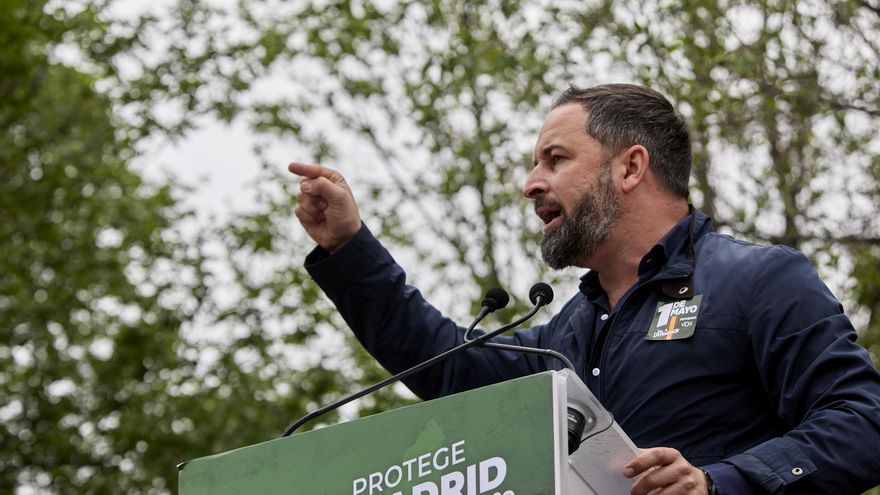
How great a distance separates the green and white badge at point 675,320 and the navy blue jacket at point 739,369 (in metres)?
0.02

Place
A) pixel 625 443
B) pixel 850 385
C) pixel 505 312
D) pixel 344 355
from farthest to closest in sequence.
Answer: pixel 344 355 < pixel 505 312 < pixel 850 385 < pixel 625 443

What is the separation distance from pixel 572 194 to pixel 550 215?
0.08 metres

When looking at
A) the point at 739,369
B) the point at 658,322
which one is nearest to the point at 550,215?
the point at 658,322

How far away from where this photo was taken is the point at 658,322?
10.7ft

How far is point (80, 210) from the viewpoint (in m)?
15.0

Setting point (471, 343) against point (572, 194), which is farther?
point (572, 194)

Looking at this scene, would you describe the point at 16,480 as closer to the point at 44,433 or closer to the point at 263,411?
the point at 44,433

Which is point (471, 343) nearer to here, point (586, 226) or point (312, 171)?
point (586, 226)

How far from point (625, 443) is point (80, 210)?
13.0 metres

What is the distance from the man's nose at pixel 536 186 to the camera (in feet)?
11.8

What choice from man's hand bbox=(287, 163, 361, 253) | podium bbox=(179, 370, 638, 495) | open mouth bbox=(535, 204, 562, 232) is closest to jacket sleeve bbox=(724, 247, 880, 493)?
podium bbox=(179, 370, 638, 495)

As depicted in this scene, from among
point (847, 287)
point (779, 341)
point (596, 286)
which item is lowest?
point (847, 287)

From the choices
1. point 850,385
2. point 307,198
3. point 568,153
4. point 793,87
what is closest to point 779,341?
point 850,385

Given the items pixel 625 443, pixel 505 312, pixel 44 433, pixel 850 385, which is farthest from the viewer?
pixel 44 433
